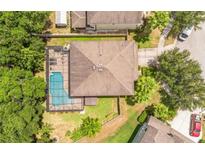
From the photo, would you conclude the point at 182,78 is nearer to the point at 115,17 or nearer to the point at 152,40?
the point at 152,40

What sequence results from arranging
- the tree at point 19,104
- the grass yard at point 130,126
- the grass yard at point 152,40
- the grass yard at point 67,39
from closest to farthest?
the tree at point 19,104 → the grass yard at point 130,126 → the grass yard at point 67,39 → the grass yard at point 152,40

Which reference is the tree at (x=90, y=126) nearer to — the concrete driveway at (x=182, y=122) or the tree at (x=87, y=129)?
the tree at (x=87, y=129)

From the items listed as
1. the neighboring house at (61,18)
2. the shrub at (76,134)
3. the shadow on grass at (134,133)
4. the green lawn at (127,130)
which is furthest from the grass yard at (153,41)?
the shrub at (76,134)

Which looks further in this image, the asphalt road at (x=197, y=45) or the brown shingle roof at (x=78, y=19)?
the asphalt road at (x=197, y=45)

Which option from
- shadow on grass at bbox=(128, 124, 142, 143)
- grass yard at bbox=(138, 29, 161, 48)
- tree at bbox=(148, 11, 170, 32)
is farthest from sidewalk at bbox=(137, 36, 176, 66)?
shadow on grass at bbox=(128, 124, 142, 143)
